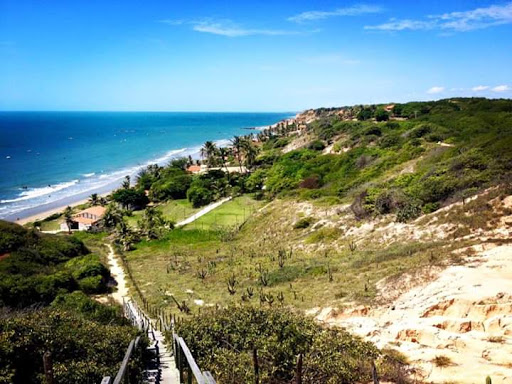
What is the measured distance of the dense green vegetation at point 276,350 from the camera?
902 cm

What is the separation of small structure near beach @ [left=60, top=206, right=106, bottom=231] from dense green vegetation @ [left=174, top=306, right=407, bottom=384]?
176 feet

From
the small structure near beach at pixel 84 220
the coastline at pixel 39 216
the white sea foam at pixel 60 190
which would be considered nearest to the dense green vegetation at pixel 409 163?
the small structure near beach at pixel 84 220

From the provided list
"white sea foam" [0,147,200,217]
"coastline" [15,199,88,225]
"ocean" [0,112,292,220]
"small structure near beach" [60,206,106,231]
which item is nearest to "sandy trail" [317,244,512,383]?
"small structure near beach" [60,206,106,231]

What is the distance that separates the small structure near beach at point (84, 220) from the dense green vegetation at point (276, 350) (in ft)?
176

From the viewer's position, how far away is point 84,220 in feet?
197

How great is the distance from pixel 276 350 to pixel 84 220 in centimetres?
5748

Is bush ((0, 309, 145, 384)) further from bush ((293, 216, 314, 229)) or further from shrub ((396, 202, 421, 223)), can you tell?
bush ((293, 216, 314, 229))

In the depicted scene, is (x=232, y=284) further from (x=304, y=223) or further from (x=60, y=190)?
(x=60, y=190)

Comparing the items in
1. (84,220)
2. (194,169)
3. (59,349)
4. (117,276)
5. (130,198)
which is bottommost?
(117,276)

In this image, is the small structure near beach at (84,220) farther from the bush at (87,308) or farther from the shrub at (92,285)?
the bush at (87,308)

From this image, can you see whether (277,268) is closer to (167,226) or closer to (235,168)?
(167,226)

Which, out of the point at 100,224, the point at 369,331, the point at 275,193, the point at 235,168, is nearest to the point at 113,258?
the point at 100,224

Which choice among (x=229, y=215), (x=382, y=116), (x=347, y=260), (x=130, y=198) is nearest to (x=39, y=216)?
(x=130, y=198)

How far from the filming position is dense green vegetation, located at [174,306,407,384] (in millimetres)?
9016
